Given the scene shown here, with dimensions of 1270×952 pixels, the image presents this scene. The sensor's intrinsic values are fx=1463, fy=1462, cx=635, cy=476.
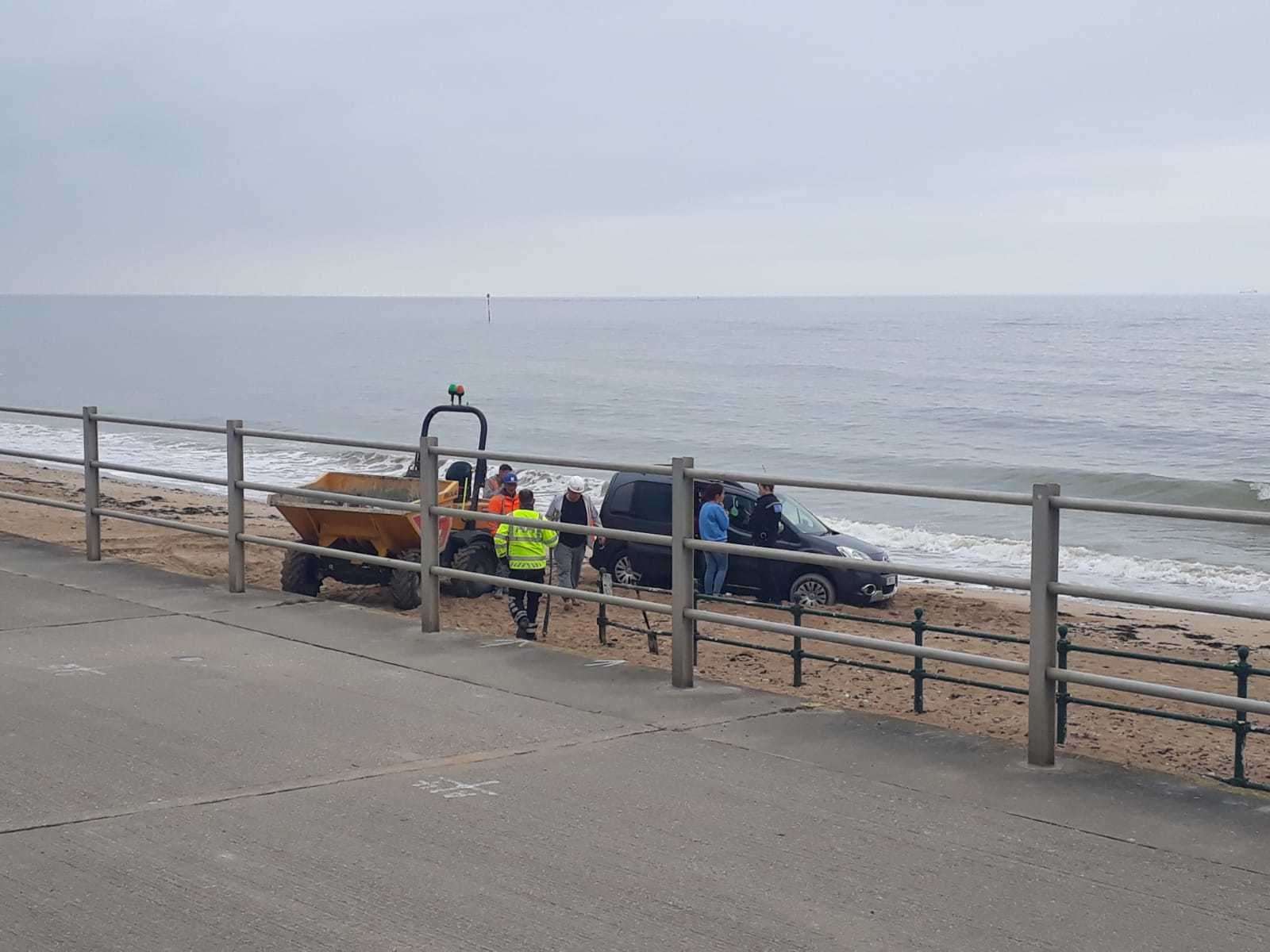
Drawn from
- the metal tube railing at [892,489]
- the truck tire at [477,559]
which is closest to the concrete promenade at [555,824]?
the metal tube railing at [892,489]

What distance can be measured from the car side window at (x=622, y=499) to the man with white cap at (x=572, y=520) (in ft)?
11.3

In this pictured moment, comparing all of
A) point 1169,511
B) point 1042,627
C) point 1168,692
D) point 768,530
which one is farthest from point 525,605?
point 1169,511

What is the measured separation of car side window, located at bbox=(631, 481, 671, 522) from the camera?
750 inches

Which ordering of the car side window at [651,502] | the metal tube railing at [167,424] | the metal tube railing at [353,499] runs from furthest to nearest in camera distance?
the car side window at [651,502], the metal tube railing at [167,424], the metal tube railing at [353,499]

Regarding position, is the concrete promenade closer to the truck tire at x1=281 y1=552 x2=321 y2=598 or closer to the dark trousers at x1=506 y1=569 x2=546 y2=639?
the dark trousers at x1=506 y1=569 x2=546 y2=639

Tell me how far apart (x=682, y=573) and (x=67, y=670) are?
3273 mm

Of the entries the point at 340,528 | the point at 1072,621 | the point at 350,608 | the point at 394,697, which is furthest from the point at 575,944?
the point at 1072,621

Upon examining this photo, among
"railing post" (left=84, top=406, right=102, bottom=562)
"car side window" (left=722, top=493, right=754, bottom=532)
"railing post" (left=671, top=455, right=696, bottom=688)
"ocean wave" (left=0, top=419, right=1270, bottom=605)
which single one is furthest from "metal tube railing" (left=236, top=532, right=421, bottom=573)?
"car side window" (left=722, top=493, right=754, bottom=532)

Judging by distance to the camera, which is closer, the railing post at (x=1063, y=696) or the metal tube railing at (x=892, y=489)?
the metal tube railing at (x=892, y=489)

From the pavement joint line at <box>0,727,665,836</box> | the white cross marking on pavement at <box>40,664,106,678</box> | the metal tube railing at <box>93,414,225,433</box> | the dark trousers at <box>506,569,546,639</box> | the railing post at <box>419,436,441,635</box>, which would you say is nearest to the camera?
the pavement joint line at <box>0,727,665,836</box>

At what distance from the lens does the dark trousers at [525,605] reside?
40.2 ft

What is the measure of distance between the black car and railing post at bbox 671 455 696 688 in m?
10.3

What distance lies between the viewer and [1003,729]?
1129 cm

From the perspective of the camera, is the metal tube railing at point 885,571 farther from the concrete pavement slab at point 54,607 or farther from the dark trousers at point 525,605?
the dark trousers at point 525,605
